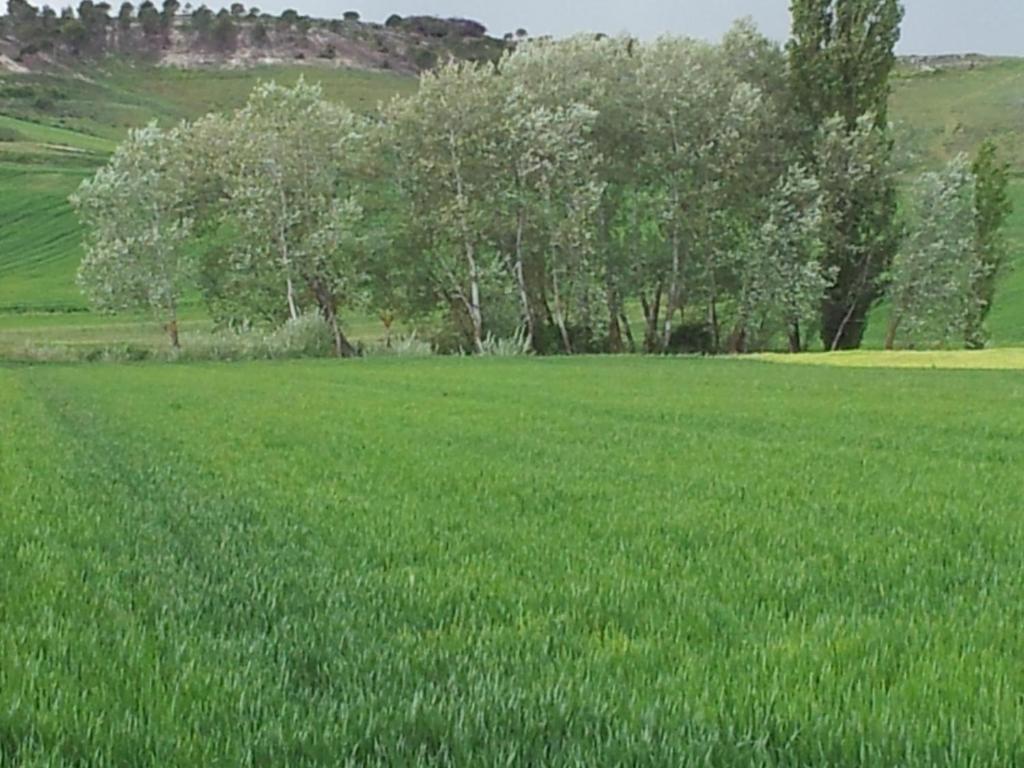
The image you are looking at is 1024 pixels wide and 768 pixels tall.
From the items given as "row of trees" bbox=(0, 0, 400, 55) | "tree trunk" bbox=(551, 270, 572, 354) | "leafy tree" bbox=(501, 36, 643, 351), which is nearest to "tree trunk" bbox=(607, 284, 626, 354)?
"leafy tree" bbox=(501, 36, 643, 351)

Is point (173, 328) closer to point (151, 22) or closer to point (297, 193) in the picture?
point (297, 193)

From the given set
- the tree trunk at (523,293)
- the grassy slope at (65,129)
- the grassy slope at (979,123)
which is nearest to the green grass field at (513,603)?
the tree trunk at (523,293)

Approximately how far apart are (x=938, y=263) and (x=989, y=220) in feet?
20.7

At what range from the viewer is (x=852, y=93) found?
39.1 meters

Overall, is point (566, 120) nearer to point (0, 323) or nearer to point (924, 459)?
point (924, 459)

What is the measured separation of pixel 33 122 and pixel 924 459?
130597 mm

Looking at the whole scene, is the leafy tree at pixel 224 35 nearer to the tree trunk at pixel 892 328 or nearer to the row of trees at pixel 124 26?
the row of trees at pixel 124 26

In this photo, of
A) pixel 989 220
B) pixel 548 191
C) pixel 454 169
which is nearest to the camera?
pixel 548 191

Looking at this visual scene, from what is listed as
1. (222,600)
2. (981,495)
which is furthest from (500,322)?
(222,600)

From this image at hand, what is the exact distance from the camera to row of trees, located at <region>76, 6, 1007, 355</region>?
38469mm

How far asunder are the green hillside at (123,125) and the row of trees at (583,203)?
393 cm

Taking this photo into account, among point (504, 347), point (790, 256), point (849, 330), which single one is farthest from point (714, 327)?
point (504, 347)

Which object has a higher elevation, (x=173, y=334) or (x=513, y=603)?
(x=513, y=603)

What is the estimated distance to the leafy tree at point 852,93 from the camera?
38.5 metres
